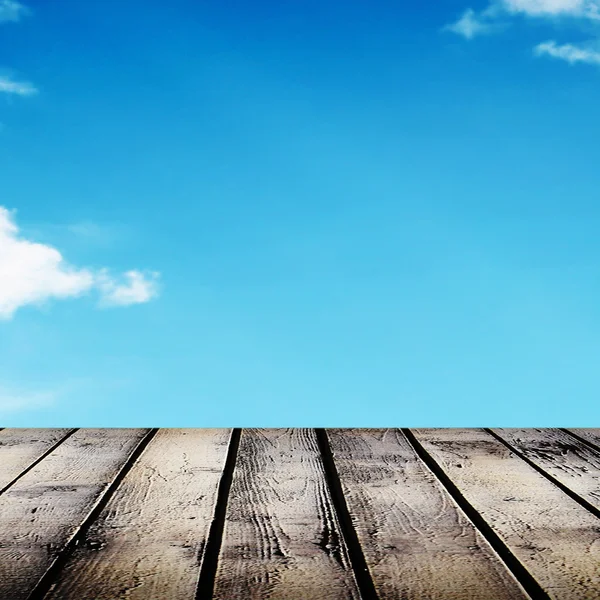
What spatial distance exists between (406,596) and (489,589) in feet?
0.36

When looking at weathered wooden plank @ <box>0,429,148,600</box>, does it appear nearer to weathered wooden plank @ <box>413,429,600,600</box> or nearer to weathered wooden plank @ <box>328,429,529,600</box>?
weathered wooden plank @ <box>328,429,529,600</box>

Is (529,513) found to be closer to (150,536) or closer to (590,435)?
(150,536)

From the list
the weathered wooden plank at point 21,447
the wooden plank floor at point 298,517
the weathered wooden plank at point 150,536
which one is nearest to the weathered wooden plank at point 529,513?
the wooden plank floor at point 298,517

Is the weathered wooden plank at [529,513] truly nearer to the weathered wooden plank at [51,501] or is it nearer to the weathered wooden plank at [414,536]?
the weathered wooden plank at [414,536]

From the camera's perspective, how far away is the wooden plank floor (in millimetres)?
930

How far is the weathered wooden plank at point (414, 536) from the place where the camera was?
0.92 meters

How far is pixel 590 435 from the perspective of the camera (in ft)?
6.44

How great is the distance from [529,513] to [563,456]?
53 centimetres

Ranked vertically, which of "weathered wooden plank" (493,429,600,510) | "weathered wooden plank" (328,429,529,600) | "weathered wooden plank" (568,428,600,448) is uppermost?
"weathered wooden plank" (568,428,600,448)

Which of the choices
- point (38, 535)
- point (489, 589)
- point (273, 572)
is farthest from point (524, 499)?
point (38, 535)

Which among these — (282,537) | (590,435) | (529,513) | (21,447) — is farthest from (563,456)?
(21,447)

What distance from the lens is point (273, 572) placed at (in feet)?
3.13

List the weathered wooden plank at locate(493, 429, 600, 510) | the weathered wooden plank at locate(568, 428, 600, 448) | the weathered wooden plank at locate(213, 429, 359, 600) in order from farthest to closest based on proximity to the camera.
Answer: the weathered wooden plank at locate(568, 428, 600, 448), the weathered wooden plank at locate(493, 429, 600, 510), the weathered wooden plank at locate(213, 429, 359, 600)

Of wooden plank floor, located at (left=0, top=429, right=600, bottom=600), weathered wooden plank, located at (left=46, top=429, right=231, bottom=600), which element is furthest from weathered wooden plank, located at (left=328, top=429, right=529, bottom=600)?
weathered wooden plank, located at (left=46, top=429, right=231, bottom=600)
